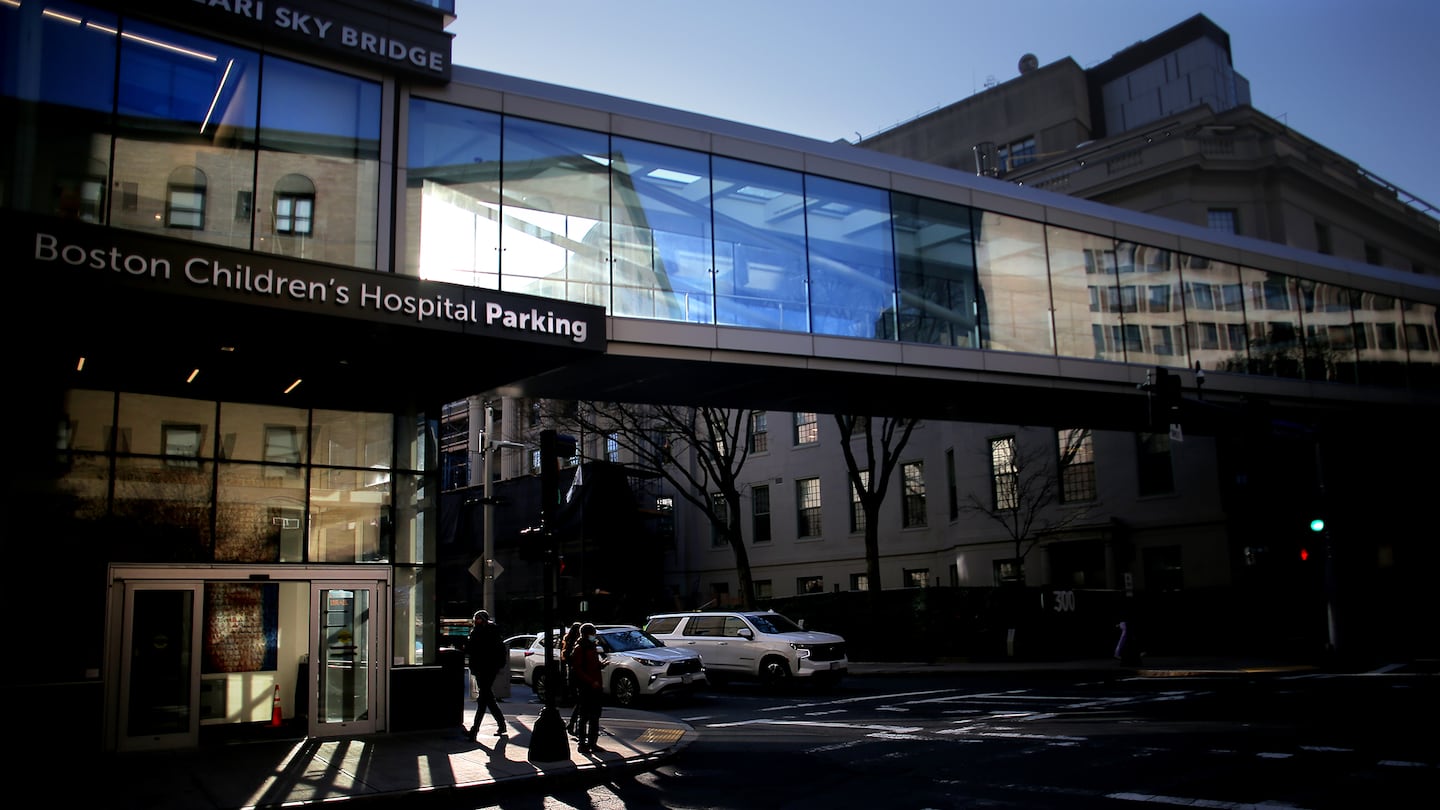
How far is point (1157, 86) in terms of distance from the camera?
51.7 m

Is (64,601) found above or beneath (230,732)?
above

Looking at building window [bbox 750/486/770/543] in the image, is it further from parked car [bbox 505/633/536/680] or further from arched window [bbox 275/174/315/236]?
arched window [bbox 275/174/315/236]

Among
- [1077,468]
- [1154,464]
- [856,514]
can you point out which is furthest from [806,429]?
[1154,464]

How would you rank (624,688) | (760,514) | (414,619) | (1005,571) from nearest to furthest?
(414,619) → (624,688) → (1005,571) → (760,514)

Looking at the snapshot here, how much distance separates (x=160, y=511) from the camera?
15.3 m

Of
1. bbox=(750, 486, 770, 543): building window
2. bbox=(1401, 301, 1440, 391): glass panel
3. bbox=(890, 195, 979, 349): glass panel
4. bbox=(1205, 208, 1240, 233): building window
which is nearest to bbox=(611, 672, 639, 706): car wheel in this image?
bbox=(890, 195, 979, 349): glass panel

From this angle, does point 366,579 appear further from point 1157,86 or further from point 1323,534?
point 1157,86

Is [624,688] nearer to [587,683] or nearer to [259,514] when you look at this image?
[587,683]

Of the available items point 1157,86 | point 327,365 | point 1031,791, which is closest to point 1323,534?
point 1031,791

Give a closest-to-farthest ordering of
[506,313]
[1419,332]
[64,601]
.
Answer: [64,601] < [506,313] < [1419,332]

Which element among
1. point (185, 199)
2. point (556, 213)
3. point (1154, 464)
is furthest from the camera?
point (1154, 464)

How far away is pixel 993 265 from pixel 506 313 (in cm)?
1227

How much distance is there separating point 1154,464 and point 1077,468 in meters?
2.89

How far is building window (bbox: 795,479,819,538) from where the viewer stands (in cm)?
A: 4800
